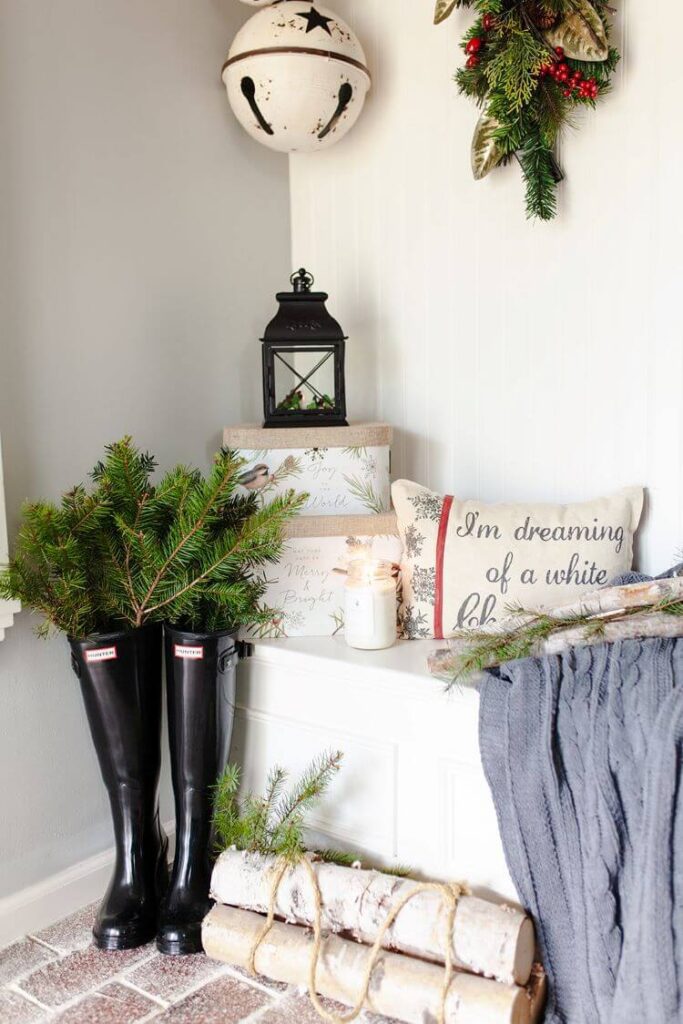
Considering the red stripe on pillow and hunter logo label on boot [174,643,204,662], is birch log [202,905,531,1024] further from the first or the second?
the red stripe on pillow

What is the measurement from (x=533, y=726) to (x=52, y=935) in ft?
3.38

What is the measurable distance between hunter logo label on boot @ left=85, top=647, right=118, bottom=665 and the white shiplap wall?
87 centimetres

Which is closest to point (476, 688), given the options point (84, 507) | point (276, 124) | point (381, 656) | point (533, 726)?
point (533, 726)

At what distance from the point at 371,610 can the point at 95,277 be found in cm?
86

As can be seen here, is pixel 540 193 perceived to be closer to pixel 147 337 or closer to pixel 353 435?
pixel 353 435

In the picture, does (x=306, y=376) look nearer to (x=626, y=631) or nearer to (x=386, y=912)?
(x=626, y=631)

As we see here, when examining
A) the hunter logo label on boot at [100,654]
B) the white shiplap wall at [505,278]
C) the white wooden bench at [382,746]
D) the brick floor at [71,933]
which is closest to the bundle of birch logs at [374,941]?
the white wooden bench at [382,746]

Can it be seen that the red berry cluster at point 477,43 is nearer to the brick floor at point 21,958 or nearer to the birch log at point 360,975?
the birch log at point 360,975

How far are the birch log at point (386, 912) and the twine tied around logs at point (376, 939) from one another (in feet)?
0.04

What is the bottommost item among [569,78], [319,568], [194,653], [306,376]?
[194,653]

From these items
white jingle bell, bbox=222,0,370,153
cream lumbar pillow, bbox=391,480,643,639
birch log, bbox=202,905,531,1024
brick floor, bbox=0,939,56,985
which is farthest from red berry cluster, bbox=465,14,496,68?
brick floor, bbox=0,939,56,985

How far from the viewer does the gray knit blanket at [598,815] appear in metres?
1.34

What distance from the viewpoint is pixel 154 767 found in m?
1.79

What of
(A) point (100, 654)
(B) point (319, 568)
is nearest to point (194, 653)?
(A) point (100, 654)
